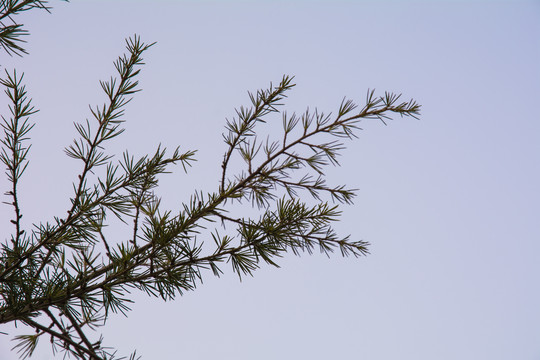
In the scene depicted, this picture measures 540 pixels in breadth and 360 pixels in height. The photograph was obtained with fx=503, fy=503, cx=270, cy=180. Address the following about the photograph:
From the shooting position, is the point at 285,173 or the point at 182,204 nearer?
the point at 182,204

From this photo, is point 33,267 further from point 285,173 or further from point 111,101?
point 285,173

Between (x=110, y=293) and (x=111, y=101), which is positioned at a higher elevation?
(x=111, y=101)

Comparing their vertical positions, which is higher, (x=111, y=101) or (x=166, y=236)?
(x=111, y=101)

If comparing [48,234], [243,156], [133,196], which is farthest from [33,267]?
[243,156]

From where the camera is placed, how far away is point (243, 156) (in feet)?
2.87

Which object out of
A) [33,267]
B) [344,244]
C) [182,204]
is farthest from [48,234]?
[344,244]

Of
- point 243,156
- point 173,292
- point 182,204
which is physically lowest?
point 173,292

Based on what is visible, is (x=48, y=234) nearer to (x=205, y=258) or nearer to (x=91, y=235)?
(x=91, y=235)

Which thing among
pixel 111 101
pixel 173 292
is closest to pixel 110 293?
pixel 173 292

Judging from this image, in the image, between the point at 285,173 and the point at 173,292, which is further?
the point at 285,173

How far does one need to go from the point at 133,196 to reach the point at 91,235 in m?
0.09

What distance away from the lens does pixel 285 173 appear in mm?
860

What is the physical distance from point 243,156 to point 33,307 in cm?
40

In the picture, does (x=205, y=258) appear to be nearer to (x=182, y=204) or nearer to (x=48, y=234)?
(x=182, y=204)
